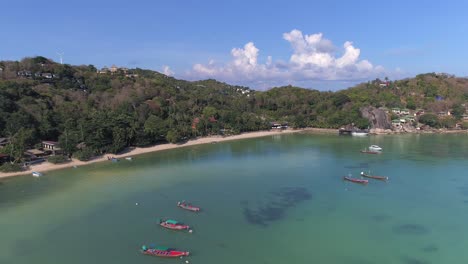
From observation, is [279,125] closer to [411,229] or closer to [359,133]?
[359,133]

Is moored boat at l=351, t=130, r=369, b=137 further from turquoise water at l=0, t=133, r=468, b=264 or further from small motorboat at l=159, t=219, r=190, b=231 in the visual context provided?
small motorboat at l=159, t=219, r=190, b=231

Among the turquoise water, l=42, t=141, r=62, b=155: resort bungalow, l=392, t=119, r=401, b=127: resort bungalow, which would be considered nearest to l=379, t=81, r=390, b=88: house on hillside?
l=392, t=119, r=401, b=127: resort bungalow

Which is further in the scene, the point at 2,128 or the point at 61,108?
the point at 61,108

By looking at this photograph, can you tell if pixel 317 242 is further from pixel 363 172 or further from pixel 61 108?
pixel 61 108

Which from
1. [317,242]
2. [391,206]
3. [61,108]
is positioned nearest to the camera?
[317,242]

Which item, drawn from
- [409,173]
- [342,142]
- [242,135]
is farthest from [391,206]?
[242,135]

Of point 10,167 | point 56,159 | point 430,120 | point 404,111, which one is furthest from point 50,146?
point 404,111
